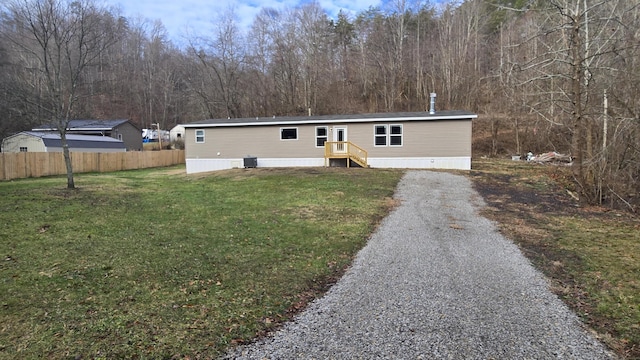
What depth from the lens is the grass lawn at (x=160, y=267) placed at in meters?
3.22

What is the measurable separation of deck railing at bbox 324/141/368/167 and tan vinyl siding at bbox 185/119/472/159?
12.5 inches

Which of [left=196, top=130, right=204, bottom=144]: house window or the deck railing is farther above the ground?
[left=196, top=130, right=204, bottom=144]: house window

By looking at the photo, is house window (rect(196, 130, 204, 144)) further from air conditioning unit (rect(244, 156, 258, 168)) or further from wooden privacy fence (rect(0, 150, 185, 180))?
wooden privacy fence (rect(0, 150, 185, 180))

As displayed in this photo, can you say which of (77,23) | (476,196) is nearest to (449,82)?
(476,196)

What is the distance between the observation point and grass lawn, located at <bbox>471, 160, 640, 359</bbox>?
12.3 feet

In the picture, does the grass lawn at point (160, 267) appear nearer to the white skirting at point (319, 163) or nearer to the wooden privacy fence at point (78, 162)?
the white skirting at point (319, 163)

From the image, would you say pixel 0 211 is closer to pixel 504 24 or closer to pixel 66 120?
pixel 66 120

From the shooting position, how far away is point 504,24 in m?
33.1

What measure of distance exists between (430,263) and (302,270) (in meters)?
1.95

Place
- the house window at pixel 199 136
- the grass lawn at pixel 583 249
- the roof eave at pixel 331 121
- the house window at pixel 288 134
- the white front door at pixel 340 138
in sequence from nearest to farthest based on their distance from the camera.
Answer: the grass lawn at pixel 583 249 < the roof eave at pixel 331 121 < the white front door at pixel 340 138 < the house window at pixel 288 134 < the house window at pixel 199 136

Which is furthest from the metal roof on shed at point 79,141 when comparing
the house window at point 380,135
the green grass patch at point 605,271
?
the green grass patch at point 605,271

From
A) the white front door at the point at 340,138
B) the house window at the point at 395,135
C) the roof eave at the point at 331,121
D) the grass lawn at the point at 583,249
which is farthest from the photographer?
the white front door at the point at 340,138

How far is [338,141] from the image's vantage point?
19641 mm

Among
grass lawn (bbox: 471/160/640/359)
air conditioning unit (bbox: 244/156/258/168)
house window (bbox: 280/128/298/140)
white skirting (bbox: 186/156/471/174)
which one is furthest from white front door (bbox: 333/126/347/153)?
grass lawn (bbox: 471/160/640/359)
